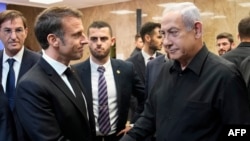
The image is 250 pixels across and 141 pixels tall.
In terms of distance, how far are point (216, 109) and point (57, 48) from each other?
0.93 metres

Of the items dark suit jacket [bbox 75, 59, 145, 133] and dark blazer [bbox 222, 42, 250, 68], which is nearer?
dark suit jacket [bbox 75, 59, 145, 133]

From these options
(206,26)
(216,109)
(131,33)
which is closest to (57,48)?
(216,109)

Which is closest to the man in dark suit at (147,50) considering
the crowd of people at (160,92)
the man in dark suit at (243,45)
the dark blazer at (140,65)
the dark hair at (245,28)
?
the dark blazer at (140,65)

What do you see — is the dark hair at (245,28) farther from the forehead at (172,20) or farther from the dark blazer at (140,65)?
the forehead at (172,20)

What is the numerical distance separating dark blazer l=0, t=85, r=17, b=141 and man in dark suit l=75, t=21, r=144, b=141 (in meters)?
0.70

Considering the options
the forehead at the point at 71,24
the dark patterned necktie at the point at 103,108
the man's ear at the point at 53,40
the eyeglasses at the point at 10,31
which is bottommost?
the dark patterned necktie at the point at 103,108

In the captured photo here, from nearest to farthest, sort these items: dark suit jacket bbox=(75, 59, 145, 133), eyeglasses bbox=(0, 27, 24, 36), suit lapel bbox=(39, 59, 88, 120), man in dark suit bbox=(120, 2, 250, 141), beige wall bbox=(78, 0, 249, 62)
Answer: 1. man in dark suit bbox=(120, 2, 250, 141)
2. suit lapel bbox=(39, 59, 88, 120)
3. dark suit jacket bbox=(75, 59, 145, 133)
4. eyeglasses bbox=(0, 27, 24, 36)
5. beige wall bbox=(78, 0, 249, 62)

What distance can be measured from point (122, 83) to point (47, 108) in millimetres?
1108

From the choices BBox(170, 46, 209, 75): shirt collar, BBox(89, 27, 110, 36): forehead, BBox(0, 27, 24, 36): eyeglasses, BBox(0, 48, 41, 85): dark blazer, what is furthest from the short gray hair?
BBox(0, 27, 24, 36): eyeglasses

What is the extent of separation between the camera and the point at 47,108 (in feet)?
5.72

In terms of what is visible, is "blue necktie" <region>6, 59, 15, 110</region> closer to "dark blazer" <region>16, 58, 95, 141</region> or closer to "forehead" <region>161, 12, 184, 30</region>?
"dark blazer" <region>16, 58, 95, 141</region>

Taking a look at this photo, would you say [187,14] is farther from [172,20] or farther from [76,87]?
[76,87]

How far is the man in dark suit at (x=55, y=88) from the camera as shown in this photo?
5.64 feet

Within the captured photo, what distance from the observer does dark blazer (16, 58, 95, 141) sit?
1.71 meters
